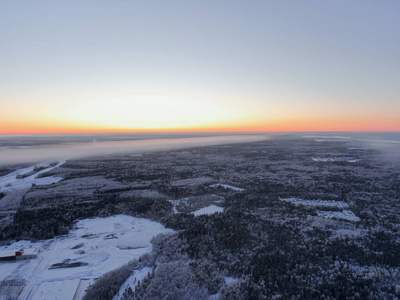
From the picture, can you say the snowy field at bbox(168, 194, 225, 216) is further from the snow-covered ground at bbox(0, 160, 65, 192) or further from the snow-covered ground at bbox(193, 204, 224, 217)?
the snow-covered ground at bbox(0, 160, 65, 192)

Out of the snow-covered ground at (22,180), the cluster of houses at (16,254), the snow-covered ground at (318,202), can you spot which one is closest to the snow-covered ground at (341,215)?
the snow-covered ground at (318,202)

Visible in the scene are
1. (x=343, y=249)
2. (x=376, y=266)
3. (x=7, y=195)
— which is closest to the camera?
(x=376, y=266)

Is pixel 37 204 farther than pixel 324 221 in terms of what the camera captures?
Yes

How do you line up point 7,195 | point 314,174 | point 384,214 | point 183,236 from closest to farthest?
1. point 183,236
2. point 384,214
3. point 7,195
4. point 314,174

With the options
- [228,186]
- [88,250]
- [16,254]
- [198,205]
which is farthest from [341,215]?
[16,254]

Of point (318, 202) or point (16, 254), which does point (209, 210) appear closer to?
point (318, 202)

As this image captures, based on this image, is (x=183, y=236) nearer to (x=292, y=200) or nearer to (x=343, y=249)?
(x=343, y=249)

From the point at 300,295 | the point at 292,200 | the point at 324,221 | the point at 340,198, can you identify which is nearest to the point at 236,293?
the point at 300,295
